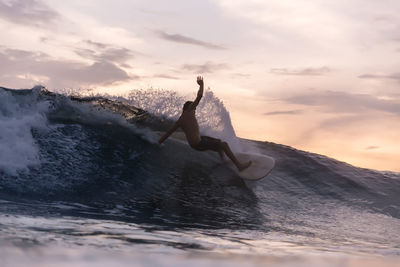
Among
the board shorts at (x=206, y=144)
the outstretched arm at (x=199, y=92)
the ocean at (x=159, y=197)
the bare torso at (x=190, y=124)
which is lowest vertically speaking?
the ocean at (x=159, y=197)

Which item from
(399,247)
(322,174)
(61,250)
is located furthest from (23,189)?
(322,174)

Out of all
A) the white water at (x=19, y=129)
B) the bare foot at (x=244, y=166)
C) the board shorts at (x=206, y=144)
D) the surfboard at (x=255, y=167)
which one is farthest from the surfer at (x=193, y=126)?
the white water at (x=19, y=129)

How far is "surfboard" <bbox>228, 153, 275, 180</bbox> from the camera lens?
26.8 ft

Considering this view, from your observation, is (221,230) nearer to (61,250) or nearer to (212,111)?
(61,250)

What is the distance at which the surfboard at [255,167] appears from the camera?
322 inches

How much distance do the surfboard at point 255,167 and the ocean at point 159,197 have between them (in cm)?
17

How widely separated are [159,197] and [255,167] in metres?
2.11

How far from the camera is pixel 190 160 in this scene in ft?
28.9

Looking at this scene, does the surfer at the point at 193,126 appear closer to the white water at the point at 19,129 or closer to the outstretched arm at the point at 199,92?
the outstretched arm at the point at 199,92

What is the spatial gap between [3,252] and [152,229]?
1.73 meters

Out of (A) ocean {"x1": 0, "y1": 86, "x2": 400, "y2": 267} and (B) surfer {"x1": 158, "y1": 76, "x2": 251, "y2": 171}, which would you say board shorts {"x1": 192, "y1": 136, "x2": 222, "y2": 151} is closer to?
(B) surfer {"x1": 158, "y1": 76, "x2": 251, "y2": 171}

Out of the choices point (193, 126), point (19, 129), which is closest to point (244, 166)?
point (193, 126)

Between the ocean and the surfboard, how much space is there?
168 mm

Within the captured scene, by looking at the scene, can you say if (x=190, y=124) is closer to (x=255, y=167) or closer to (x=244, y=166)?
(x=244, y=166)
